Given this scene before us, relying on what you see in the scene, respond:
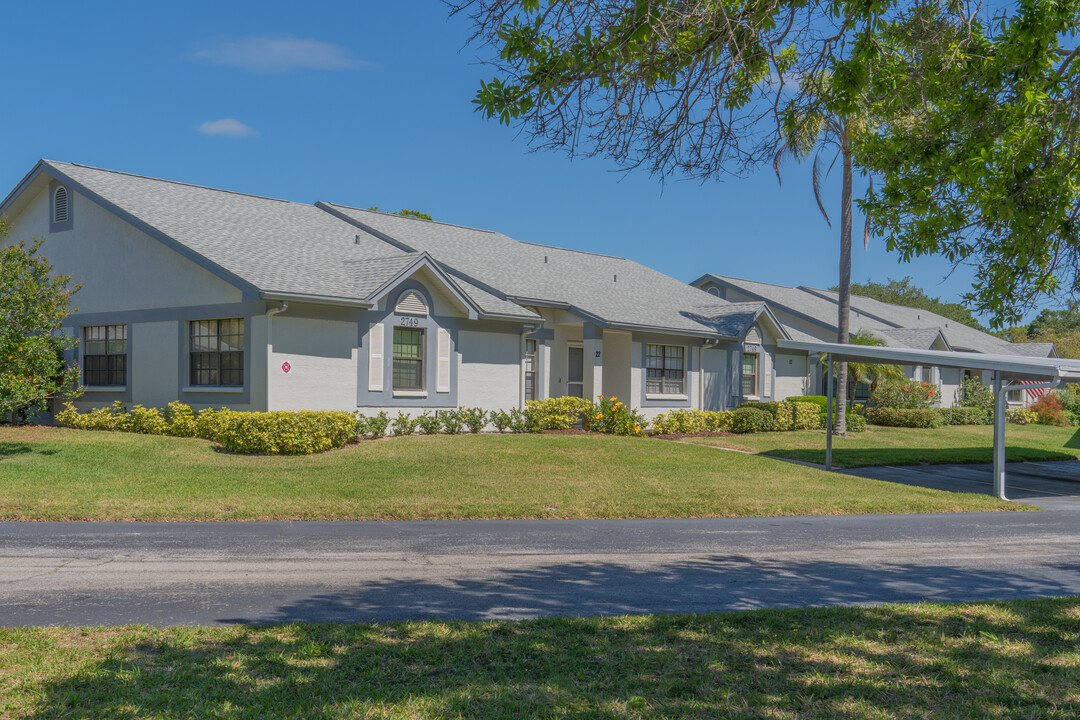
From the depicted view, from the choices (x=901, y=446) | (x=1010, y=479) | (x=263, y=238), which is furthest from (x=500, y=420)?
Answer: (x=1010, y=479)

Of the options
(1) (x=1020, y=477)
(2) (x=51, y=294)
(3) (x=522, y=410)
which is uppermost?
(2) (x=51, y=294)

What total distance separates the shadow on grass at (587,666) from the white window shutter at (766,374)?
941 inches

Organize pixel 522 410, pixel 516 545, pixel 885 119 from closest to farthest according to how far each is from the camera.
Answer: pixel 885 119 < pixel 516 545 < pixel 522 410

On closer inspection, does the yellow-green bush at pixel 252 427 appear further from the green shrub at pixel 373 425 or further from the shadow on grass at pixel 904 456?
the shadow on grass at pixel 904 456

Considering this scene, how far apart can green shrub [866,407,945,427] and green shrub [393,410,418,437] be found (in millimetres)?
21231

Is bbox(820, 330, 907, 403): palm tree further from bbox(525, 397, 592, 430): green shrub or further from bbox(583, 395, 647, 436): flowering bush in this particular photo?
bbox(525, 397, 592, 430): green shrub

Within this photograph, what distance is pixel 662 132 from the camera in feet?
26.0

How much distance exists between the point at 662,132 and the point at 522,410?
15.6m

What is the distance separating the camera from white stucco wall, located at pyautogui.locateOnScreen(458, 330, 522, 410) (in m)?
22.1

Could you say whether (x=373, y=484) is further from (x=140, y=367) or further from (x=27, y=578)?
(x=140, y=367)

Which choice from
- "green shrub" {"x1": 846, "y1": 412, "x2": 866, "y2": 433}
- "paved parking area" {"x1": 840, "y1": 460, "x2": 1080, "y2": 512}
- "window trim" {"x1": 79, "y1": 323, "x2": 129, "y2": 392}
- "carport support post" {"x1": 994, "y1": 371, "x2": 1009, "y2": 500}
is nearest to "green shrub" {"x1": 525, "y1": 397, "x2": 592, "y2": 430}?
"paved parking area" {"x1": 840, "y1": 460, "x2": 1080, "y2": 512}

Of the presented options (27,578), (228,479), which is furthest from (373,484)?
(27,578)

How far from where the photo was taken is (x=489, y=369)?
2269 centimetres

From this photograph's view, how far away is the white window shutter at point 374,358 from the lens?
2012 centimetres
